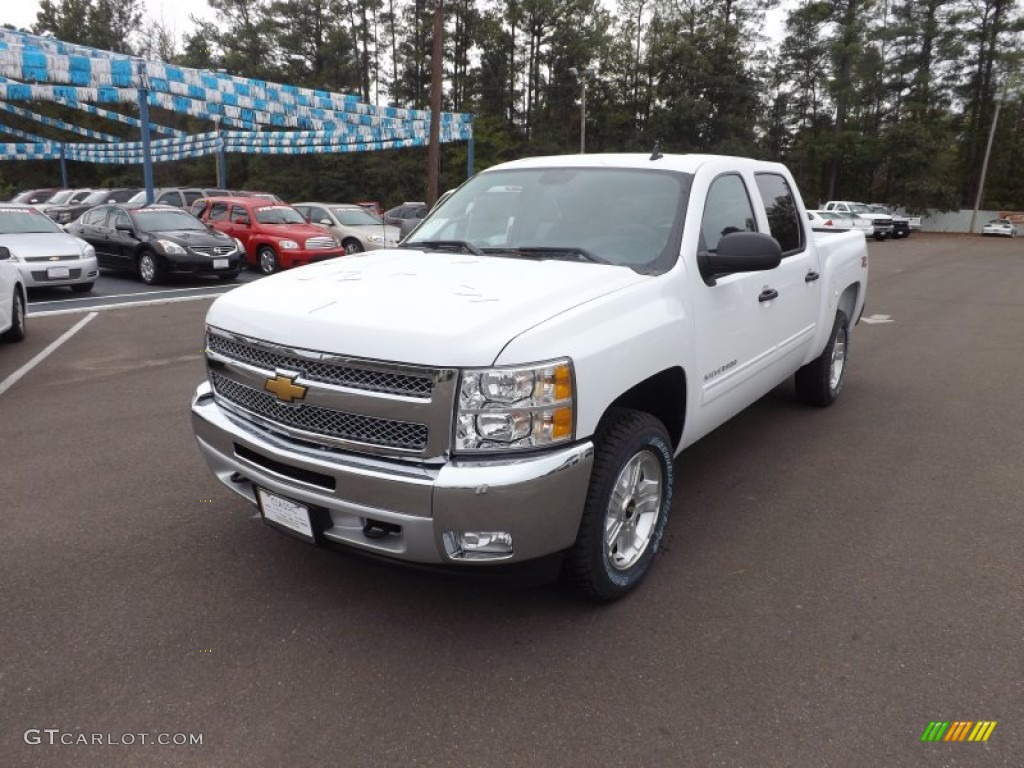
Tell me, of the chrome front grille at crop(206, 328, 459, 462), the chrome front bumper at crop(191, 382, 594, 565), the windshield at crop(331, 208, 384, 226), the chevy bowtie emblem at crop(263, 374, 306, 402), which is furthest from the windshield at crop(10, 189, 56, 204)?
the chrome front bumper at crop(191, 382, 594, 565)

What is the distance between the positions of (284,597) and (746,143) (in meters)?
50.9

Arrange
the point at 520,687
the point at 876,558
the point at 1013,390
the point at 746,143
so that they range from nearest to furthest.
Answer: the point at 520,687 → the point at 876,558 → the point at 1013,390 → the point at 746,143

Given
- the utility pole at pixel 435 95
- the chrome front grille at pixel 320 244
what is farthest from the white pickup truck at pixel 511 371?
the utility pole at pixel 435 95

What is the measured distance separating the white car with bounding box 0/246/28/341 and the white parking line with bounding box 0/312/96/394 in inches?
15.1

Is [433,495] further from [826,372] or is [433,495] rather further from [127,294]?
[127,294]

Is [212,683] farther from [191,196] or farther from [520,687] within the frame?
[191,196]

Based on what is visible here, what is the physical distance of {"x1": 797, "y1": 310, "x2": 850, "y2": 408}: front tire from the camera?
5.79 m

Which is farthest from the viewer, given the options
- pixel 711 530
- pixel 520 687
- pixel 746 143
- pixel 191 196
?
pixel 746 143

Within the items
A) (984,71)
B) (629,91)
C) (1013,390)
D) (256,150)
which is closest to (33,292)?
(1013,390)

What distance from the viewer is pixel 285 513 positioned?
290cm

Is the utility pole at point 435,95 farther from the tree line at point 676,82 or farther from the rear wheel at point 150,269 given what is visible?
the tree line at point 676,82

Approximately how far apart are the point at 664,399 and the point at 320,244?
13518 millimetres

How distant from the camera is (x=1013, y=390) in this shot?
6766mm

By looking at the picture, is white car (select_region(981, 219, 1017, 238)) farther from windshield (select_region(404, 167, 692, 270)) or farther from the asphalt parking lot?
windshield (select_region(404, 167, 692, 270))
